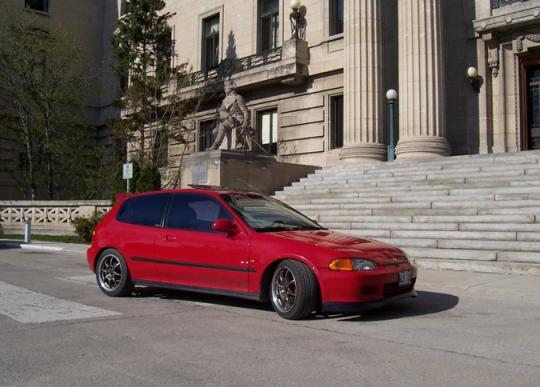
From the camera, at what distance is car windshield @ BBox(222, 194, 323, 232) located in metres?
7.34

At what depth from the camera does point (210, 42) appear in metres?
32.1

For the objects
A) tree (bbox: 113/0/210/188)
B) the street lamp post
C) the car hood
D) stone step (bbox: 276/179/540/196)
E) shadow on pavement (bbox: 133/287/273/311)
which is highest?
tree (bbox: 113/0/210/188)

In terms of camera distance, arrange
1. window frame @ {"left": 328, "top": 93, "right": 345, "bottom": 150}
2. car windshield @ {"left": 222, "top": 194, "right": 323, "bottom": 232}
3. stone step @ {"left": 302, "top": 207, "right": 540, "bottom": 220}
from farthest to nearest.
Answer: window frame @ {"left": 328, "top": 93, "right": 345, "bottom": 150} < stone step @ {"left": 302, "top": 207, "right": 540, "bottom": 220} < car windshield @ {"left": 222, "top": 194, "right": 323, "bottom": 232}

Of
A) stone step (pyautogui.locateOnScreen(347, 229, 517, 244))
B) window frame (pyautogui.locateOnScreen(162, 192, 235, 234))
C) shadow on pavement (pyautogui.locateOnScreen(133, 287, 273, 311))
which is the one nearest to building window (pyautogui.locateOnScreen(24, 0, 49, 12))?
stone step (pyautogui.locateOnScreen(347, 229, 517, 244))

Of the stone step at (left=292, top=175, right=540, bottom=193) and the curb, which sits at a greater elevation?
the stone step at (left=292, top=175, right=540, bottom=193)

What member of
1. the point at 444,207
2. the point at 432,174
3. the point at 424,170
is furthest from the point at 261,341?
the point at 424,170

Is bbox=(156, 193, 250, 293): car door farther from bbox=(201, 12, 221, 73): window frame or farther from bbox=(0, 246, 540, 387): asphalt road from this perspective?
bbox=(201, 12, 221, 73): window frame

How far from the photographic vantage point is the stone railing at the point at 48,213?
23181 mm

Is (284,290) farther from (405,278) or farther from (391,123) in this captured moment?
(391,123)

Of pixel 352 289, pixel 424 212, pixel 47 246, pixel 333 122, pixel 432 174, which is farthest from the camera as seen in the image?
pixel 333 122

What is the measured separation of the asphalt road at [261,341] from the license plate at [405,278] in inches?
15.0

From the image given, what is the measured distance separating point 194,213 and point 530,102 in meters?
16.4

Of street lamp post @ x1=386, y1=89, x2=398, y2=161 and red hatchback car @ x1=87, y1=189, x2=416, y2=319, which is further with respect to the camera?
street lamp post @ x1=386, y1=89, x2=398, y2=161

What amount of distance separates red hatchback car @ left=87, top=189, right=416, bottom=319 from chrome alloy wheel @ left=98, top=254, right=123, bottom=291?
0.01 m
